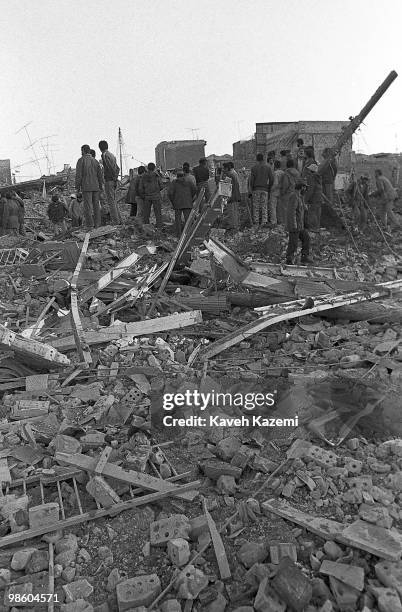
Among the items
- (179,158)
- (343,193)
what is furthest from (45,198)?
(343,193)

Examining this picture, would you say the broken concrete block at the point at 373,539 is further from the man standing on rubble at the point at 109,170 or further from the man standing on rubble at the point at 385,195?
the man standing on rubble at the point at 385,195

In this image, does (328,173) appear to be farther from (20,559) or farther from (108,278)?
(20,559)

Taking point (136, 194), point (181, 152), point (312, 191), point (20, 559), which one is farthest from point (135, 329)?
point (181, 152)

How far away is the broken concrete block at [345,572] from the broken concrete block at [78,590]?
4.19ft

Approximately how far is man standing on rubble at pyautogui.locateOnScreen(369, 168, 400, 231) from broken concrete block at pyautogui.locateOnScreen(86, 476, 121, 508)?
35.1 ft

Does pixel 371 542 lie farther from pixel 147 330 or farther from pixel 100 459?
pixel 147 330

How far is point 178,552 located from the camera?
114 inches

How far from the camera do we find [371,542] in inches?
112

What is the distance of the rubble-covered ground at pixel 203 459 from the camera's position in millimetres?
2758

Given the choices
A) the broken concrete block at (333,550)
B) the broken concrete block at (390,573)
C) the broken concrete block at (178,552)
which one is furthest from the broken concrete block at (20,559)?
the broken concrete block at (390,573)

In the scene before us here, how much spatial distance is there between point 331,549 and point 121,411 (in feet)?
7.50

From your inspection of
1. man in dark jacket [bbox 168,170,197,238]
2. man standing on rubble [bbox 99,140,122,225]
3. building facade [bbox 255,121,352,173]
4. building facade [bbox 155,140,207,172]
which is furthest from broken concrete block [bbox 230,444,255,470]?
building facade [bbox 155,140,207,172]

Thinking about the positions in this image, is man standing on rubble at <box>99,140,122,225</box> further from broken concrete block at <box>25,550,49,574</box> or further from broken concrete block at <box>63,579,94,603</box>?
broken concrete block at <box>63,579,94,603</box>

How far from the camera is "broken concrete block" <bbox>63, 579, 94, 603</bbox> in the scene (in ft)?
9.04
